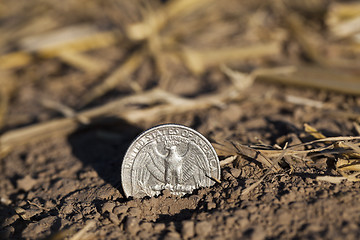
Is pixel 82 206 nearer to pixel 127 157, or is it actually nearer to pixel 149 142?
pixel 127 157

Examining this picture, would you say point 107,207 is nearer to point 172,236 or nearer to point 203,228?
point 172,236

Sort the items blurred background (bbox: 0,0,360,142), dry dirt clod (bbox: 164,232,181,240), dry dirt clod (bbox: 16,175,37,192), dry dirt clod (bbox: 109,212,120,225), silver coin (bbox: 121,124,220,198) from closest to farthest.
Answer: dry dirt clod (bbox: 164,232,181,240) → dry dirt clod (bbox: 109,212,120,225) → silver coin (bbox: 121,124,220,198) → dry dirt clod (bbox: 16,175,37,192) → blurred background (bbox: 0,0,360,142)

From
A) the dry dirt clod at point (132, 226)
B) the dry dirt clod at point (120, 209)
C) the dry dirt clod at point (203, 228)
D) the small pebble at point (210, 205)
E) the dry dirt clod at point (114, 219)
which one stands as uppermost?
the dry dirt clod at point (120, 209)

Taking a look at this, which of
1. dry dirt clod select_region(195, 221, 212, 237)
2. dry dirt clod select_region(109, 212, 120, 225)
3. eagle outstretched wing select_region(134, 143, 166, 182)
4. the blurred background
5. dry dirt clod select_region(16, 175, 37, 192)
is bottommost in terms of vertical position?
dry dirt clod select_region(195, 221, 212, 237)

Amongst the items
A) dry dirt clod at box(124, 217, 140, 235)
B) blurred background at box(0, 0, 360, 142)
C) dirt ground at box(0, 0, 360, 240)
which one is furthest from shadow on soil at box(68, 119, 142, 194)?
dry dirt clod at box(124, 217, 140, 235)

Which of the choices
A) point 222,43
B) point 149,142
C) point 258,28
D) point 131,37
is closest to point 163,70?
point 131,37

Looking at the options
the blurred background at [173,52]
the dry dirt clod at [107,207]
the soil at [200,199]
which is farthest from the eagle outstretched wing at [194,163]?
the blurred background at [173,52]

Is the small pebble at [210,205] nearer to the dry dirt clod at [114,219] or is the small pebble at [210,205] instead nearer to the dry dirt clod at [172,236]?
the dry dirt clod at [172,236]

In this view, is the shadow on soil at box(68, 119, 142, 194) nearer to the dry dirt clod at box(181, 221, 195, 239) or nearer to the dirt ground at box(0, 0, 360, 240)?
the dirt ground at box(0, 0, 360, 240)
